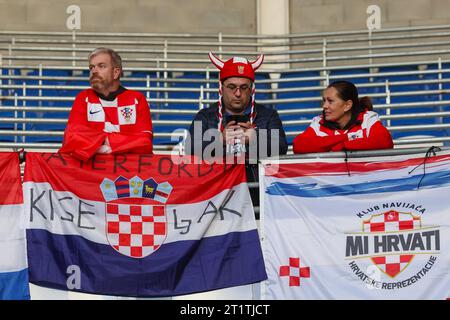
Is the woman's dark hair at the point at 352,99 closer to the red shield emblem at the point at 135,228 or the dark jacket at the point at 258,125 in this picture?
the dark jacket at the point at 258,125

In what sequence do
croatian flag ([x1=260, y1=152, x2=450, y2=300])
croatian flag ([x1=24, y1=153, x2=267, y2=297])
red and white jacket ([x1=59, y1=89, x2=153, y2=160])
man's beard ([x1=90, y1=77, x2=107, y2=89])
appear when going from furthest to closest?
man's beard ([x1=90, y1=77, x2=107, y2=89]), red and white jacket ([x1=59, y1=89, x2=153, y2=160]), croatian flag ([x1=24, y1=153, x2=267, y2=297]), croatian flag ([x1=260, y1=152, x2=450, y2=300])

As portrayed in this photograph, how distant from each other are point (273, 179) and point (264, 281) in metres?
0.65

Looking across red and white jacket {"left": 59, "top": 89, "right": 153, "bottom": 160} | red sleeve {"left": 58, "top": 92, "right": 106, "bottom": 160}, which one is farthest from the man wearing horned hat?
red sleeve {"left": 58, "top": 92, "right": 106, "bottom": 160}

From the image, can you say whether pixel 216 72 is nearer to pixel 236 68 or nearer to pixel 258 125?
pixel 236 68

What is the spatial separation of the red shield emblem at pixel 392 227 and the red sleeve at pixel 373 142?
1.56 feet

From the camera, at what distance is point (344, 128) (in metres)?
7.14

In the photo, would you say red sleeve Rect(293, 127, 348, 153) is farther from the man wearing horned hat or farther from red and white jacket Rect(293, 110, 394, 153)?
the man wearing horned hat

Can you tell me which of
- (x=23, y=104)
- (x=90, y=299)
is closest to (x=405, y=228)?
(x=90, y=299)

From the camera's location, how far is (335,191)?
674 cm

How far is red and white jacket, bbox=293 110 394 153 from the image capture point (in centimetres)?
686

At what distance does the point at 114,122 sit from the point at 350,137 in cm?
160

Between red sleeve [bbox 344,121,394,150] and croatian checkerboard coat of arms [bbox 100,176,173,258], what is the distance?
3.95 feet

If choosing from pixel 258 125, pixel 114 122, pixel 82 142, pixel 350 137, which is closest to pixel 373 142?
pixel 350 137

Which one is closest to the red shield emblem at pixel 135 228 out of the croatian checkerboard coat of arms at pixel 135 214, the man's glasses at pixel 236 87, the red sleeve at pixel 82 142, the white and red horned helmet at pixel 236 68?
the croatian checkerboard coat of arms at pixel 135 214
